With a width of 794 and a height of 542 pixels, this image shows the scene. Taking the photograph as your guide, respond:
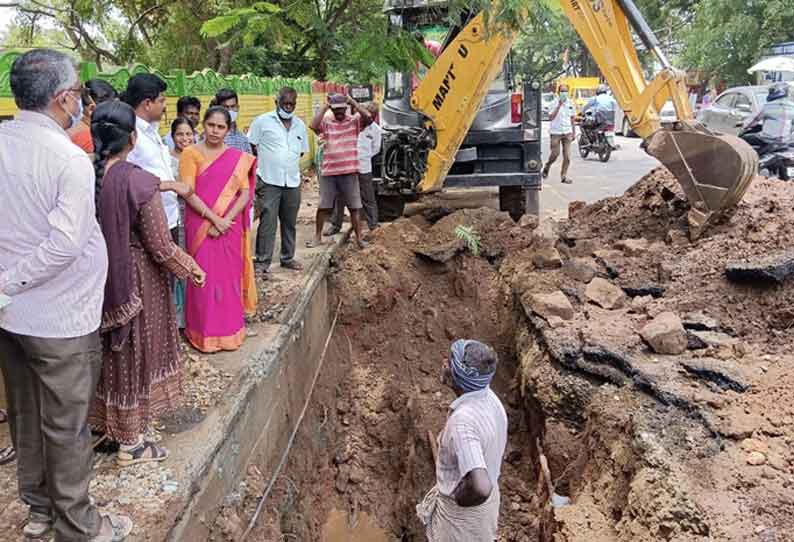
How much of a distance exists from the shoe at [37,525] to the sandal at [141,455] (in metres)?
0.44

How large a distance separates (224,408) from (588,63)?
46.8m

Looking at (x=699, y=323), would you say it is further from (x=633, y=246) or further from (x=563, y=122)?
(x=563, y=122)

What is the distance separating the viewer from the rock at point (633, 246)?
6.18 meters

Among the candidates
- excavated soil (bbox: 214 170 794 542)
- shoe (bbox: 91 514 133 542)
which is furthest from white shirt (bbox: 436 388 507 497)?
shoe (bbox: 91 514 133 542)

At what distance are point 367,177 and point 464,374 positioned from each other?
520cm

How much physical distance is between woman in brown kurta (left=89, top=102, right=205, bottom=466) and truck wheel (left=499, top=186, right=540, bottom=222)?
5.94m

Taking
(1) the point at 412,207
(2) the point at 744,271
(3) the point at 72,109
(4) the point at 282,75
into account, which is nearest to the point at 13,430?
(3) the point at 72,109

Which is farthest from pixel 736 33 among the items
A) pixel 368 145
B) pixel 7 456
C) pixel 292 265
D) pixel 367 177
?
pixel 7 456

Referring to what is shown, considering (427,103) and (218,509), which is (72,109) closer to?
(218,509)

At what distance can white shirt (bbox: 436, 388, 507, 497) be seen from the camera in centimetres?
263

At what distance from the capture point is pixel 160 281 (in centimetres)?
319

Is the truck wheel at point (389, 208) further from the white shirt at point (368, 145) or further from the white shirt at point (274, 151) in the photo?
the white shirt at point (274, 151)

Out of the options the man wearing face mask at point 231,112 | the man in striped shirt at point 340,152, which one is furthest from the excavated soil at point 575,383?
the man wearing face mask at point 231,112

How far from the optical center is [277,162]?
5652 millimetres
